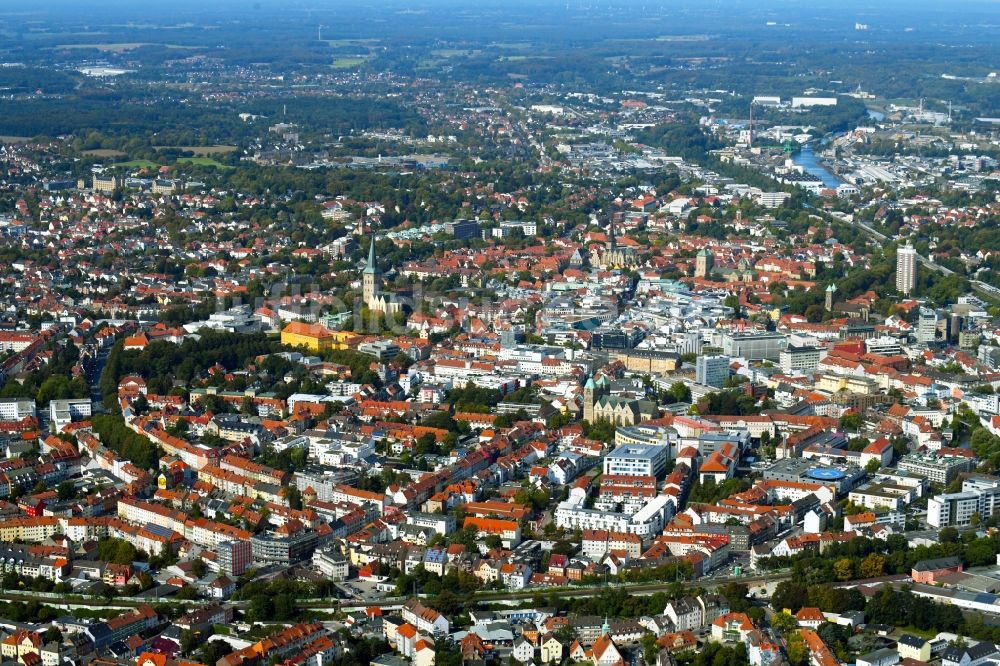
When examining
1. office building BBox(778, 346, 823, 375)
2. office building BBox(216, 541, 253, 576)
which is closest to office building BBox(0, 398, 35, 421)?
office building BBox(216, 541, 253, 576)

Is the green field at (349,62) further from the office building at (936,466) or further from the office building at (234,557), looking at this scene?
the office building at (234,557)

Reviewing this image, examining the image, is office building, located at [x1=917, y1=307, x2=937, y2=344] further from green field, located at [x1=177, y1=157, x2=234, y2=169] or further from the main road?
green field, located at [x1=177, y1=157, x2=234, y2=169]

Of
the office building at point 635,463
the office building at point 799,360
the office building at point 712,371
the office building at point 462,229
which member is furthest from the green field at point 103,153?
the office building at point 635,463

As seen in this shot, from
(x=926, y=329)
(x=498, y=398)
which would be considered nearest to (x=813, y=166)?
(x=926, y=329)

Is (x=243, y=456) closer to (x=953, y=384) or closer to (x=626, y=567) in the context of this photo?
(x=626, y=567)

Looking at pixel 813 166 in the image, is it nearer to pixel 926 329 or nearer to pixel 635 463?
pixel 926 329
